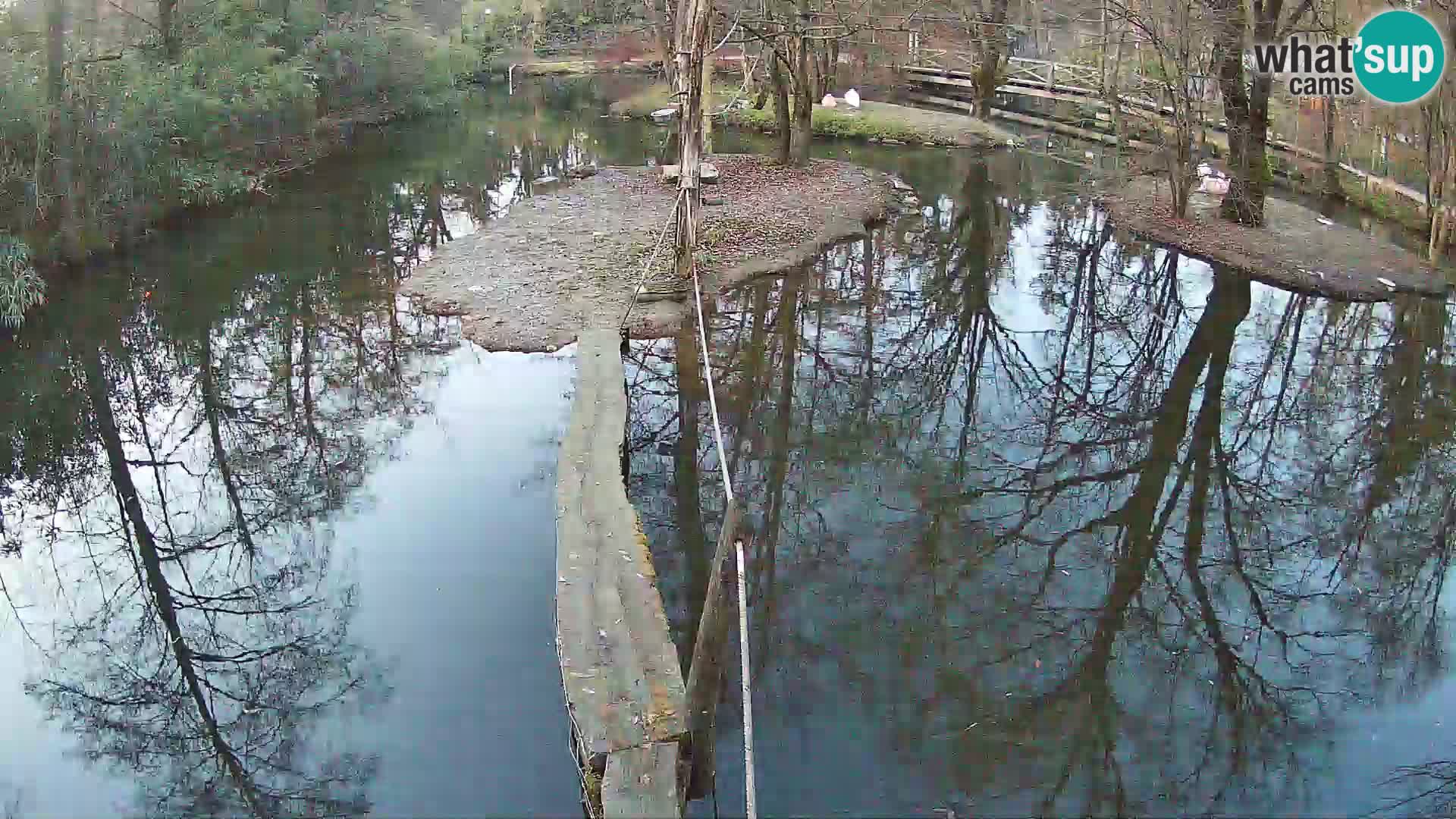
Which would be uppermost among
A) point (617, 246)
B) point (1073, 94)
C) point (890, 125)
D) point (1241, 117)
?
point (1073, 94)

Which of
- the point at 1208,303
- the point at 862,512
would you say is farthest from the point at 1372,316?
the point at 862,512

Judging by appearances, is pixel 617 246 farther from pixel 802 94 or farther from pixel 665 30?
pixel 802 94

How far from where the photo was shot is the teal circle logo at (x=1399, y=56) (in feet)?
42.1

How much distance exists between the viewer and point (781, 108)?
19.4 meters

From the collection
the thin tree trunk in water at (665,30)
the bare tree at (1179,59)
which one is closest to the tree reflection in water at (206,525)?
the thin tree trunk in water at (665,30)

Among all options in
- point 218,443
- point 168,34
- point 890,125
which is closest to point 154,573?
point 218,443

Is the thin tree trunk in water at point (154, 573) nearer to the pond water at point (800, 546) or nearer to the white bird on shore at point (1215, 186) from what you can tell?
the pond water at point (800, 546)

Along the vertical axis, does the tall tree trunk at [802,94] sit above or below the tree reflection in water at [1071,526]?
above

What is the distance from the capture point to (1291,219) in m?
15.2

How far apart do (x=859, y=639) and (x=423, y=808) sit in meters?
2.50

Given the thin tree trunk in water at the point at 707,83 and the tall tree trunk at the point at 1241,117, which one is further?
the tall tree trunk at the point at 1241,117

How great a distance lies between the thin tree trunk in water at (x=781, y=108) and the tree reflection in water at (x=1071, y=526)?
737 centimetres

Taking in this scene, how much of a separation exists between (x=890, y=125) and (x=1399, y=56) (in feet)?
38.5

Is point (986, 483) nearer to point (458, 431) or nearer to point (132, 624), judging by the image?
point (458, 431)
